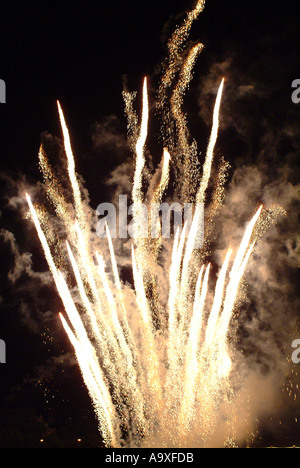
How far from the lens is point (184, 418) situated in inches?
553

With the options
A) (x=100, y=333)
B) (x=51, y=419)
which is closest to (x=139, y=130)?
(x=100, y=333)

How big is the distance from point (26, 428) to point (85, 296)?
20.3 metres

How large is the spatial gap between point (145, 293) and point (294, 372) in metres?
14.5

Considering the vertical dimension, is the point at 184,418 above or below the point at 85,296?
below

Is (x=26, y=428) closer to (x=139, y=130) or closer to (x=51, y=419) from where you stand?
(x=51, y=419)

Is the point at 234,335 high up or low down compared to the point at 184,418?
up

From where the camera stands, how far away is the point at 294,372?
20172 mm

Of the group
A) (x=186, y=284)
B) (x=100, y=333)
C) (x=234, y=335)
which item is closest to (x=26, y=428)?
(x=234, y=335)
